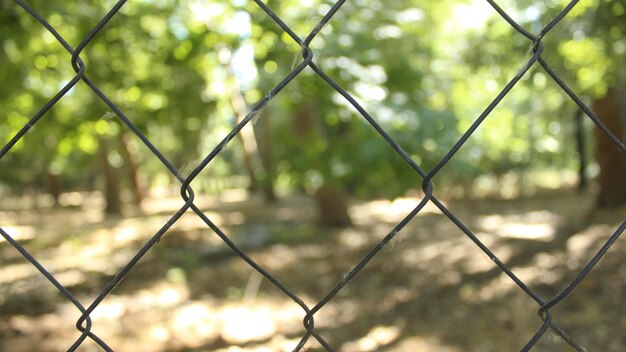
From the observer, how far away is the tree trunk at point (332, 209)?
1048cm

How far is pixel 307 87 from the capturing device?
4.09 m

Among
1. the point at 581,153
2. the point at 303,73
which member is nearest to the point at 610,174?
A: the point at 581,153

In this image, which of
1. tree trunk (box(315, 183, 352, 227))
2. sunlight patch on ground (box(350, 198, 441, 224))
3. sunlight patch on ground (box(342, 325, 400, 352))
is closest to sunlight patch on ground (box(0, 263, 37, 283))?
sunlight patch on ground (box(342, 325, 400, 352))

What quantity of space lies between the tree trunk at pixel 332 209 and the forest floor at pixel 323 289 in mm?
356

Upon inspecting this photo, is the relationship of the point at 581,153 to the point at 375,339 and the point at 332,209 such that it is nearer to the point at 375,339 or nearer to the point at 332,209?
the point at 332,209

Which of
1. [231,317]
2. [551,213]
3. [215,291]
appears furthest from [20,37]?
[551,213]

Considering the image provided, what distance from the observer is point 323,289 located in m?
6.88

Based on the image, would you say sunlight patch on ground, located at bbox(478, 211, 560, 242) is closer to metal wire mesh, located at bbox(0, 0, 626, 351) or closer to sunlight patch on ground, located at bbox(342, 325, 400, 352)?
sunlight patch on ground, located at bbox(342, 325, 400, 352)

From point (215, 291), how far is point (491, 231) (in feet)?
18.5

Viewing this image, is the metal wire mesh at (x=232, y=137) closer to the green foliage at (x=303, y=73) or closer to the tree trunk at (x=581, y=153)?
the green foliage at (x=303, y=73)

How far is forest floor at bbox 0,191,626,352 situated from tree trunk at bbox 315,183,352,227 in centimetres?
36

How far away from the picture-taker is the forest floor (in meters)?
4.91

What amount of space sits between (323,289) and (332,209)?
372cm

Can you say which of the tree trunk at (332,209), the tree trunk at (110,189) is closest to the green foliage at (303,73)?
the tree trunk at (332,209)
